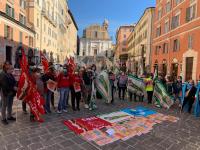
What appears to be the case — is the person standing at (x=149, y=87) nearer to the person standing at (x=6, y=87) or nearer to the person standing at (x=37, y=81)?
the person standing at (x=37, y=81)

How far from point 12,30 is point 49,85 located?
774 inches

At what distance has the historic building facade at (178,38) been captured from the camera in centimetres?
1781

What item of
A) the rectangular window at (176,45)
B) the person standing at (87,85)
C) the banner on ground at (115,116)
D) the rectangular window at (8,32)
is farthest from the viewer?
the rectangular window at (176,45)

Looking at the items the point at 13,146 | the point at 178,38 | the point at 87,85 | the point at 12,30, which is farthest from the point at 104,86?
the point at 12,30

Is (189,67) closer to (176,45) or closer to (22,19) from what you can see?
(176,45)

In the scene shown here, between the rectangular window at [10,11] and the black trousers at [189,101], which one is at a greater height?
the rectangular window at [10,11]

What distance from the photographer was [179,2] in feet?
70.9

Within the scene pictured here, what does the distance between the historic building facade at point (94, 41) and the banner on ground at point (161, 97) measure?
80773 mm

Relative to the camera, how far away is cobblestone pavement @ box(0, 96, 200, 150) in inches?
174

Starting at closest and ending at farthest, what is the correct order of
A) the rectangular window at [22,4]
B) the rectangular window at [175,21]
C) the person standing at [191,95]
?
the person standing at [191,95] → the rectangular window at [175,21] → the rectangular window at [22,4]

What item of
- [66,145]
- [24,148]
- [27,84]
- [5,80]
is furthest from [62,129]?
[5,80]

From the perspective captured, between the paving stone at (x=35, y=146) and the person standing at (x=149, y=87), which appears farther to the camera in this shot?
the person standing at (x=149, y=87)

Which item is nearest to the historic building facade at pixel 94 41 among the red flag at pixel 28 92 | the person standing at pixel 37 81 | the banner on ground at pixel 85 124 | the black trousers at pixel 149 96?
the black trousers at pixel 149 96

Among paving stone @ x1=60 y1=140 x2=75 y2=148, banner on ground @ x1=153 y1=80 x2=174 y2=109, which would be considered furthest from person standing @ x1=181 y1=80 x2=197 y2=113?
paving stone @ x1=60 y1=140 x2=75 y2=148
